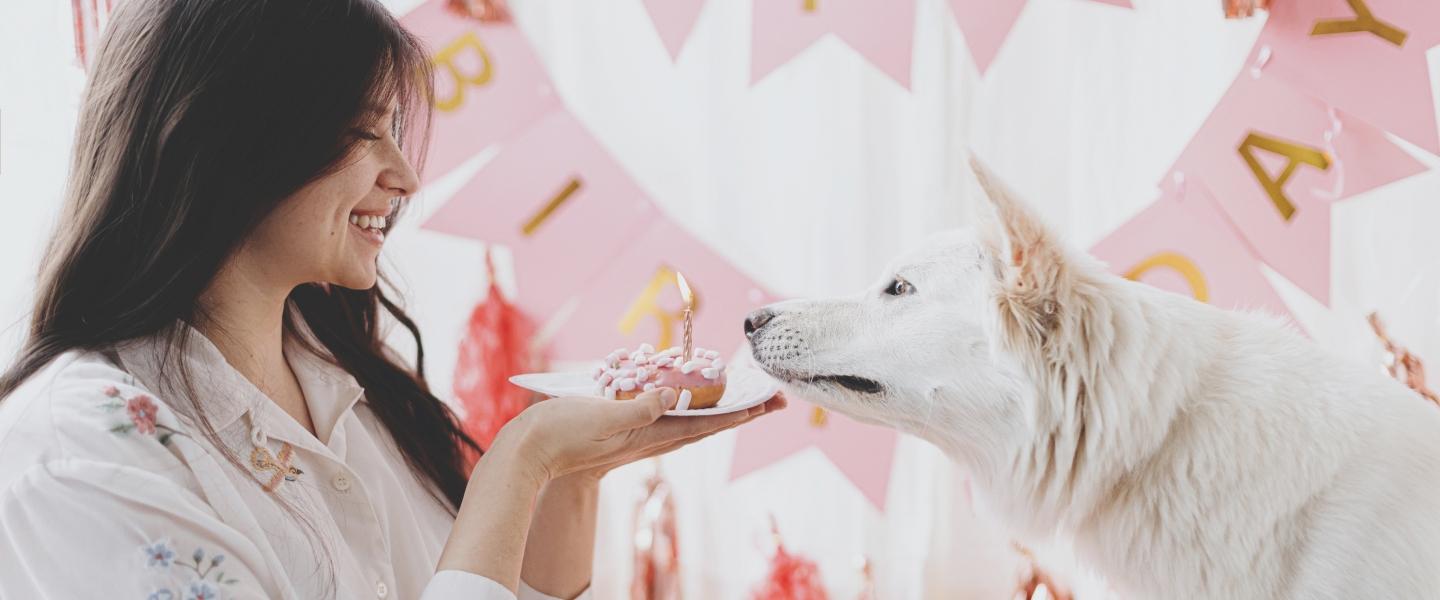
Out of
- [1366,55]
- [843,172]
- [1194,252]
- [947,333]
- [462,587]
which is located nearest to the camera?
[462,587]

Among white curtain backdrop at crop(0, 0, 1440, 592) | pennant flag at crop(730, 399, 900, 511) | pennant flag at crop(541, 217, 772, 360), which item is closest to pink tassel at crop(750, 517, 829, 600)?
white curtain backdrop at crop(0, 0, 1440, 592)

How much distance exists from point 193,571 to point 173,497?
0.22ft

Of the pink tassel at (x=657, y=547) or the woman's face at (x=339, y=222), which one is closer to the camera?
the woman's face at (x=339, y=222)

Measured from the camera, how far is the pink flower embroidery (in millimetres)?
848

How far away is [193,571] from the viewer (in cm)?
82

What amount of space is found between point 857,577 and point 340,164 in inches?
53.6

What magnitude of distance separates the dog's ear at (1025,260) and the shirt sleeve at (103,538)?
0.80 metres

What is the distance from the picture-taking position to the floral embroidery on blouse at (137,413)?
0.84m

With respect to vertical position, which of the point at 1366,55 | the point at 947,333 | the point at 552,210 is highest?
the point at 552,210

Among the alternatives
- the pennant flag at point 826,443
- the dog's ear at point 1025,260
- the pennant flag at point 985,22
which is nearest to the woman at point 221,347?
the dog's ear at point 1025,260

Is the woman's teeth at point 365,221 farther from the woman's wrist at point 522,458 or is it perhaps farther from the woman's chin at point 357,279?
the woman's wrist at point 522,458

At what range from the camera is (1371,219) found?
1.71 metres

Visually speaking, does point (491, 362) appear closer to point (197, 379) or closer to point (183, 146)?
point (197, 379)

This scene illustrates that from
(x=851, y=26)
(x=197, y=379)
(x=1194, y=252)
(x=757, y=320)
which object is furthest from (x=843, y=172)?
(x=197, y=379)
